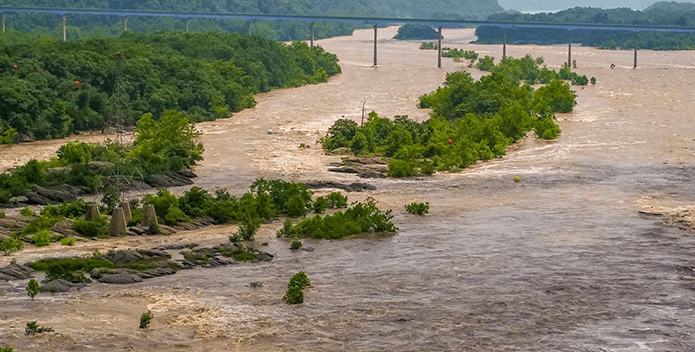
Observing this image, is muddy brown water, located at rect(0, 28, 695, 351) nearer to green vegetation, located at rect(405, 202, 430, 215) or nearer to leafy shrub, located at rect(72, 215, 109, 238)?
green vegetation, located at rect(405, 202, 430, 215)

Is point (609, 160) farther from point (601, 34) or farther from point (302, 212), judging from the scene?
point (601, 34)

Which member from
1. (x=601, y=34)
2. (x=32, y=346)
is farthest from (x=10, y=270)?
(x=601, y=34)

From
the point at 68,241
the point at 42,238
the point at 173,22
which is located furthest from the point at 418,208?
the point at 173,22

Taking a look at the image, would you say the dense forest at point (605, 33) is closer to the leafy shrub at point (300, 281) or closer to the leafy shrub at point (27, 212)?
the leafy shrub at point (27, 212)

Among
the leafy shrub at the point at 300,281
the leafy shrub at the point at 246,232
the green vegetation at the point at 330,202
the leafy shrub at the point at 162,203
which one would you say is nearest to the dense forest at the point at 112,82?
the leafy shrub at the point at 162,203

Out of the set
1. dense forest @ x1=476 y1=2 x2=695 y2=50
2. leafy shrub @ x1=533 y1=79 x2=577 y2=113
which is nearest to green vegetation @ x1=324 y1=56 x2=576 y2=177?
leafy shrub @ x1=533 y1=79 x2=577 y2=113

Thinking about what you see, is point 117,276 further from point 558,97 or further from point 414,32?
point 414,32
